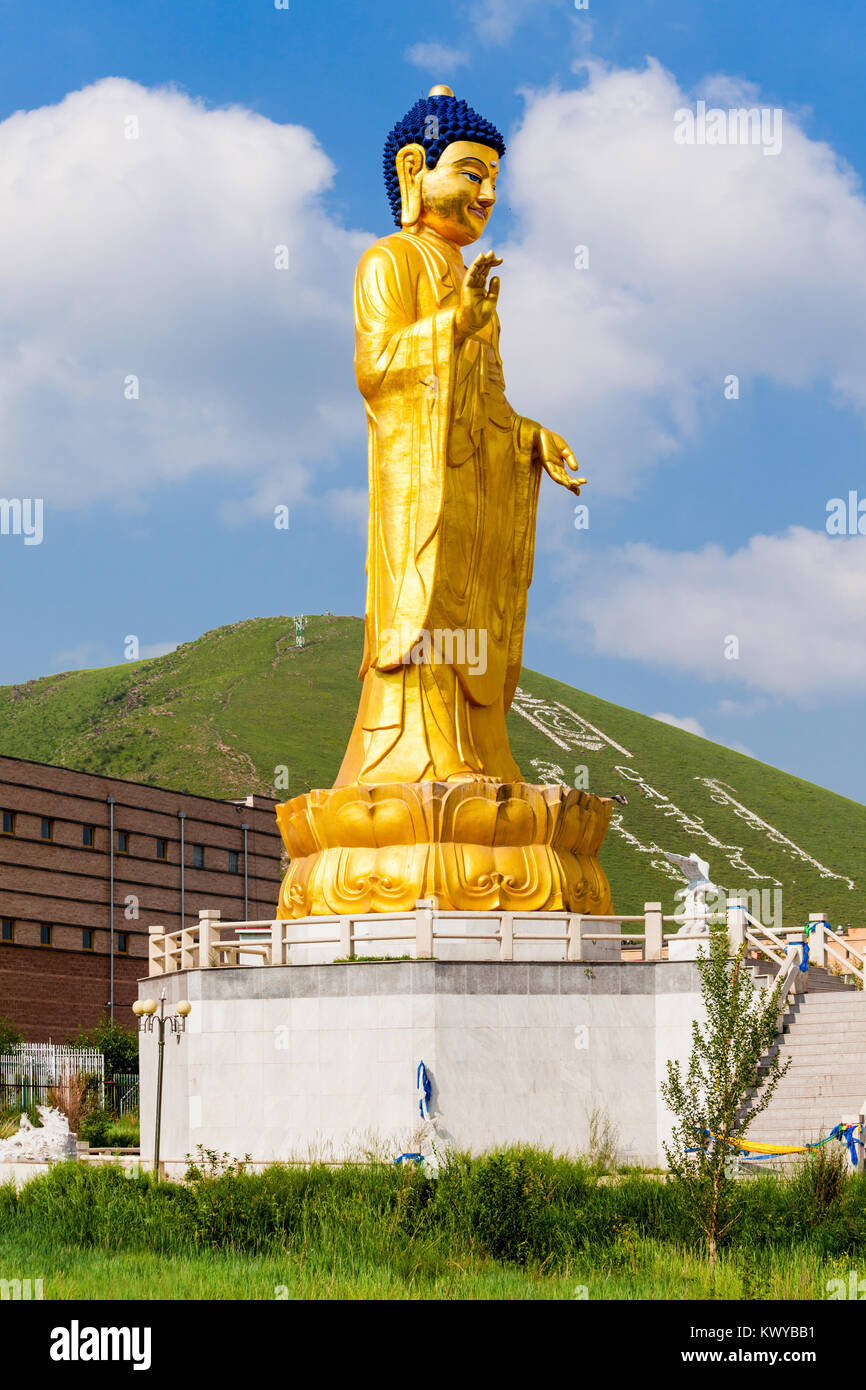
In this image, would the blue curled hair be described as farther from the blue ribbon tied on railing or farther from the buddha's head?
the blue ribbon tied on railing

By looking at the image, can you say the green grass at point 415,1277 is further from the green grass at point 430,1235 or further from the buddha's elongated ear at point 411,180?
the buddha's elongated ear at point 411,180

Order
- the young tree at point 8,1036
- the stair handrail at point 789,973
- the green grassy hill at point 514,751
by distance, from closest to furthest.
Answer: the stair handrail at point 789,973 → the young tree at point 8,1036 → the green grassy hill at point 514,751

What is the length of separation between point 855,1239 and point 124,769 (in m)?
77.0

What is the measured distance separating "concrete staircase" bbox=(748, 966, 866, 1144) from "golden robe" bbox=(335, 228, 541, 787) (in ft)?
17.2

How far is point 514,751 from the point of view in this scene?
292 feet

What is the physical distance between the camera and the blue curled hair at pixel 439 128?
23.6m

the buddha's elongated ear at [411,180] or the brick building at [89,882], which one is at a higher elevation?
the buddha's elongated ear at [411,180]

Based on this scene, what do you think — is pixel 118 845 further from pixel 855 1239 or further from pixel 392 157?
pixel 855 1239

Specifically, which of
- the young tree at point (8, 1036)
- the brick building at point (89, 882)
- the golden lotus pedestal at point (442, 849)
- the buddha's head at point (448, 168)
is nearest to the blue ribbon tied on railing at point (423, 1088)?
the golden lotus pedestal at point (442, 849)

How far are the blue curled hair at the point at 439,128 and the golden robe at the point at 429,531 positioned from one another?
163cm

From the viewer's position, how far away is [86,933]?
39281 mm

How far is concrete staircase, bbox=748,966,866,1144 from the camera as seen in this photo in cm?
1772

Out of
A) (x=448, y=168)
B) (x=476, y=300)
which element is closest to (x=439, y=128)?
(x=448, y=168)
